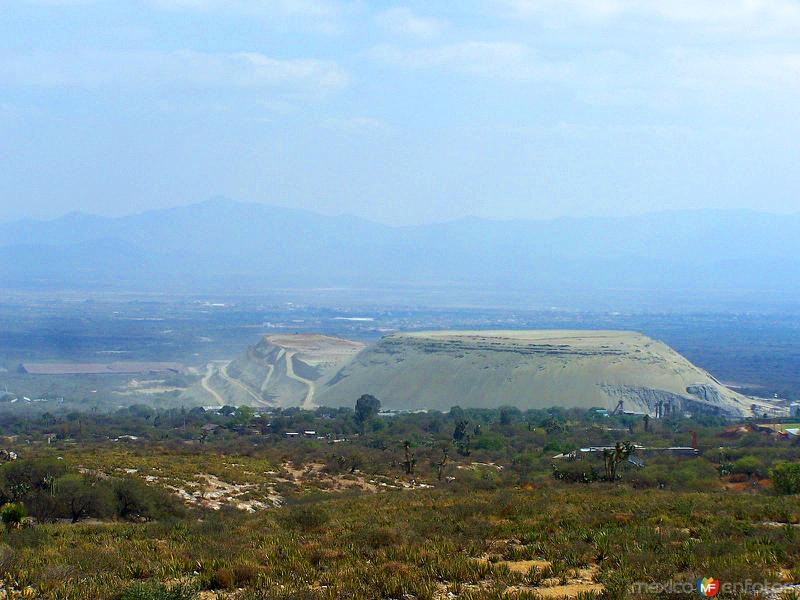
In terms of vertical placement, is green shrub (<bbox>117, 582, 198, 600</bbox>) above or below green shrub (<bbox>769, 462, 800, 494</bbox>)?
above

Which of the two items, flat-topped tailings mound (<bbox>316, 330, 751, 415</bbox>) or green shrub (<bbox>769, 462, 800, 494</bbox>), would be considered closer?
green shrub (<bbox>769, 462, 800, 494</bbox>)

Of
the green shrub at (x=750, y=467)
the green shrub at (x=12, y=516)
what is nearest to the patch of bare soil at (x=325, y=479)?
the green shrub at (x=12, y=516)

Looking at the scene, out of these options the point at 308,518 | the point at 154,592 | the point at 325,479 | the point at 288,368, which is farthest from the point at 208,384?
the point at 154,592

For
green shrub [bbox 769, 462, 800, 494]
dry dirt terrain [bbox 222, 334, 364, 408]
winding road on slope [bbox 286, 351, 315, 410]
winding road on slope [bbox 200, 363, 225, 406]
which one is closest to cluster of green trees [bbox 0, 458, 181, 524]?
green shrub [bbox 769, 462, 800, 494]

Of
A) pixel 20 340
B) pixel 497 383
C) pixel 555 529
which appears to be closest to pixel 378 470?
pixel 555 529

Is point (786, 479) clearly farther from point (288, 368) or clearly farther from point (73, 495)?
point (288, 368)

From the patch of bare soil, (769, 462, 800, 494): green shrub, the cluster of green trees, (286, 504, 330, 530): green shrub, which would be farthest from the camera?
the patch of bare soil

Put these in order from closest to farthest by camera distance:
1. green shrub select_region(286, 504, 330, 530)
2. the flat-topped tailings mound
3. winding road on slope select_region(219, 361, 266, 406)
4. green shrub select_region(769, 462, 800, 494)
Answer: green shrub select_region(286, 504, 330, 530) → green shrub select_region(769, 462, 800, 494) → the flat-topped tailings mound → winding road on slope select_region(219, 361, 266, 406)
